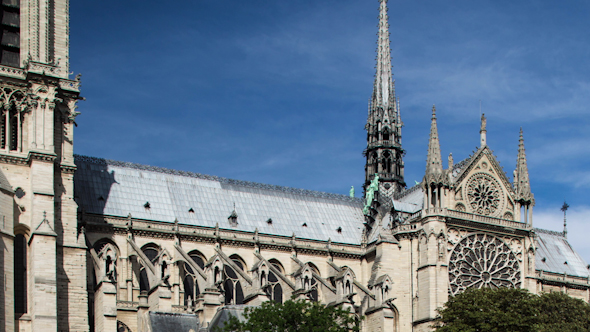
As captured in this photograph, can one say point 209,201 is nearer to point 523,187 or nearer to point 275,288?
point 275,288

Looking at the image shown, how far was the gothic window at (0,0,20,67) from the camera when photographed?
49.5 m

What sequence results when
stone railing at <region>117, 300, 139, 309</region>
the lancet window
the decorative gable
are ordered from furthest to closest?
the decorative gable, stone railing at <region>117, 300, 139, 309</region>, the lancet window

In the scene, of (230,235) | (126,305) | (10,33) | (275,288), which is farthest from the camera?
(230,235)

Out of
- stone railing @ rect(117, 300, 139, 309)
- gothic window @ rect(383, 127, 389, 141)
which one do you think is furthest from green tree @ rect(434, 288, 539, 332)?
gothic window @ rect(383, 127, 389, 141)

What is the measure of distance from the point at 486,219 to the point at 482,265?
3.08 meters

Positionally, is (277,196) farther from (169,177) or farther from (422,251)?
(422,251)

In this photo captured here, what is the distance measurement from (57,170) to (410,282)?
2323cm

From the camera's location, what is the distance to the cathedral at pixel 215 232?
45.3 metres

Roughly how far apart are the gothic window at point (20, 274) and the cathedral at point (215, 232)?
71 mm

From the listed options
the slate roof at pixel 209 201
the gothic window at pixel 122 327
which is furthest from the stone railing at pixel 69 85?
the gothic window at pixel 122 327

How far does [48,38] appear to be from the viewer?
4925cm

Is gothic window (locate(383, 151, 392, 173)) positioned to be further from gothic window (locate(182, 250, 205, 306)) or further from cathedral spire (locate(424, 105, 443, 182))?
gothic window (locate(182, 250, 205, 306))

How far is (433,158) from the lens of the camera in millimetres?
58281

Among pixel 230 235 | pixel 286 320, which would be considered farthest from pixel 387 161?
pixel 286 320
